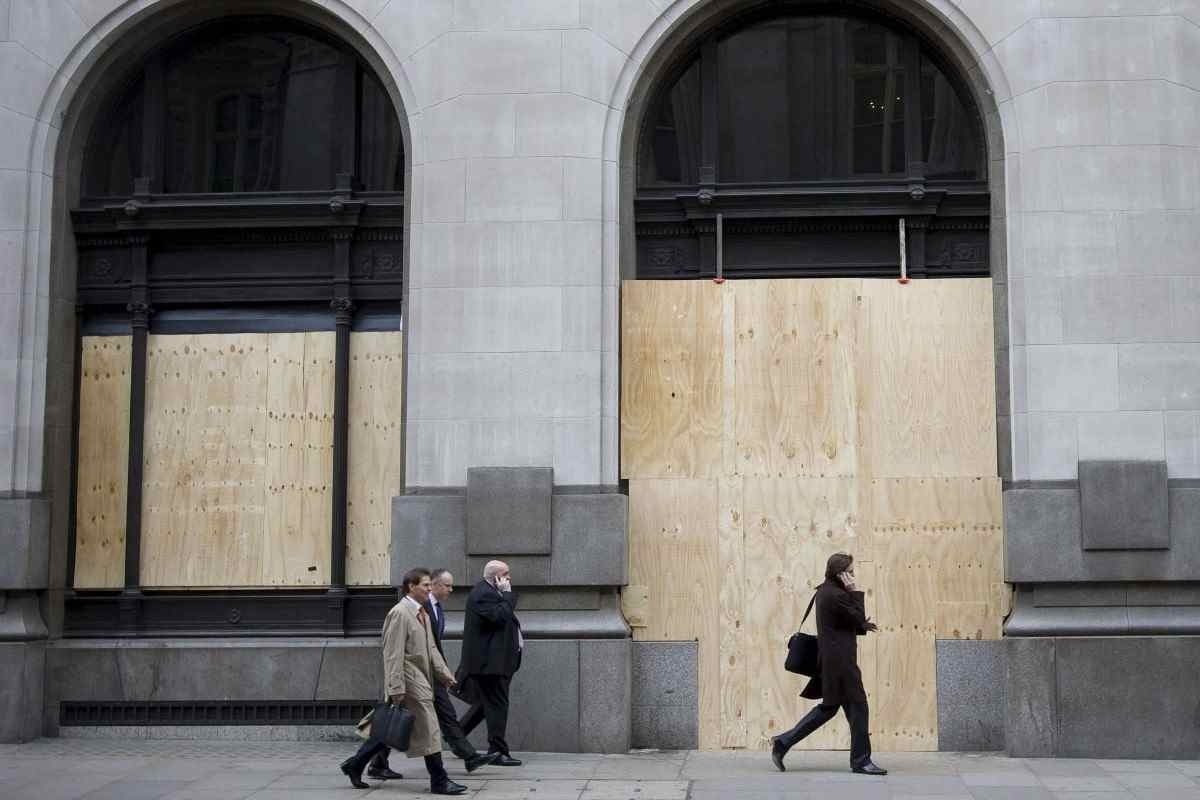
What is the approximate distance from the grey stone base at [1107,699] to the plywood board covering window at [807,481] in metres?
0.78

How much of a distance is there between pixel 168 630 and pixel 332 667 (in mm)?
1850

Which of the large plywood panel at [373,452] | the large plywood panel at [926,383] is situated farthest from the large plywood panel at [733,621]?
the large plywood panel at [373,452]

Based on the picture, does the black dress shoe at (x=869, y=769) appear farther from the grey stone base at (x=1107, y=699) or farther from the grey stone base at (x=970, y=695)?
the grey stone base at (x=1107, y=699)

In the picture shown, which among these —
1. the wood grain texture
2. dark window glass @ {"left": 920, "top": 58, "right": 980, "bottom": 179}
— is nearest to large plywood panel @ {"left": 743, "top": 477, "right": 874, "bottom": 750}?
dark window glass @ {"left": 920, "top": 58, "right": 980, "bottom": 179}

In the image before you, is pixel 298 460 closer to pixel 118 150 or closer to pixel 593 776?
pixel 118 150

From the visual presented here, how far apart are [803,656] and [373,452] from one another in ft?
16.8

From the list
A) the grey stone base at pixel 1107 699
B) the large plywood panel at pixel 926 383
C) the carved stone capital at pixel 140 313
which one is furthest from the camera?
the carved stone capital at pixel 140 313

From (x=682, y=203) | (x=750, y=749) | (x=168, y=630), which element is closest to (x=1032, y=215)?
(x=682, y=203)

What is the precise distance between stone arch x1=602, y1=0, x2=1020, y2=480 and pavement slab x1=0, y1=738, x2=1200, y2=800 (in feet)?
9.42

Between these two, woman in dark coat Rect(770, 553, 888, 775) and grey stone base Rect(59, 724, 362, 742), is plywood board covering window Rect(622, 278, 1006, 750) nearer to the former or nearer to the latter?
woman in dark coat Rect(770, 553, 888, 775)

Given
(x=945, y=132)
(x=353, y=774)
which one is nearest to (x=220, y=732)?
(x=353, y=774)

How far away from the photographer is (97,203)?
15.6m

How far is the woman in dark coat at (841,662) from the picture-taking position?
12375mm

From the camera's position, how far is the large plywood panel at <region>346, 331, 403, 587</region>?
14969 millimetres
